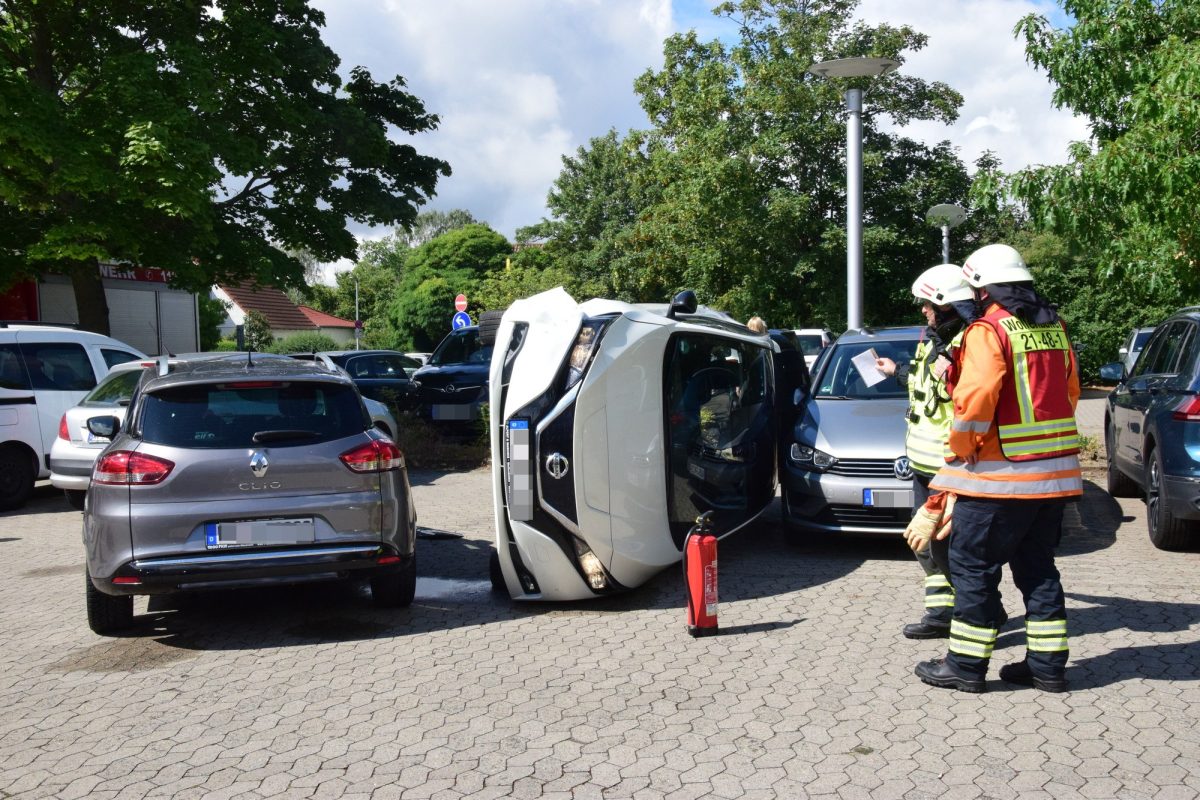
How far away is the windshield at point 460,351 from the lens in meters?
16.8

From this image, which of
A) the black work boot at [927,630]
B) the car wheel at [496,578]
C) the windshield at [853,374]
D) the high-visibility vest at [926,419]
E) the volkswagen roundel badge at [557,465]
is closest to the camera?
the high-visibility vest at [926,419]

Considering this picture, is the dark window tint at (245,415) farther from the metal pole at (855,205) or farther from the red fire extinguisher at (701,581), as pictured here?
the metal pole at (855,205)

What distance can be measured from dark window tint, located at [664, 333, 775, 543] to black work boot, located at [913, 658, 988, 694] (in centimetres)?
212

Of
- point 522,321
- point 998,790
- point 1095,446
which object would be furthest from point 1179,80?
point 998,790

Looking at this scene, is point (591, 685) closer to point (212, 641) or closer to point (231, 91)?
point (212, 641)

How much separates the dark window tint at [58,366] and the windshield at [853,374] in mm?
8640

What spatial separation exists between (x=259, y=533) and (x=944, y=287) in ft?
12.8

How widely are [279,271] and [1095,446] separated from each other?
559 inches

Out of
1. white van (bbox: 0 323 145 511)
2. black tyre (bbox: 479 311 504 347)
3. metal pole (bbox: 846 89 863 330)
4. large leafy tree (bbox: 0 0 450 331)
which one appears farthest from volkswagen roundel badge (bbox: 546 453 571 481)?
large leafy tree (bbox: 0 0 450 331)

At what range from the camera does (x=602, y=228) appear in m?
45.7

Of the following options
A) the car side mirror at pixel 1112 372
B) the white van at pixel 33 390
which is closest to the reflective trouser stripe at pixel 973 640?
the car side mirror at pixel 1112 372

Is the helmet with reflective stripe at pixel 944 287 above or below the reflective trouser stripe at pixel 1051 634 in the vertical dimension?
above

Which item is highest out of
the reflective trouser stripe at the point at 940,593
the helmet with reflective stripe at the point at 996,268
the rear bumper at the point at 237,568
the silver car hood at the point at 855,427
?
the helmet with reflective stripe at the point at 996,268

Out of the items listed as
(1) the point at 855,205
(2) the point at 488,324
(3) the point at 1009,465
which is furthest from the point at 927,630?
(1) the point at 855,205
